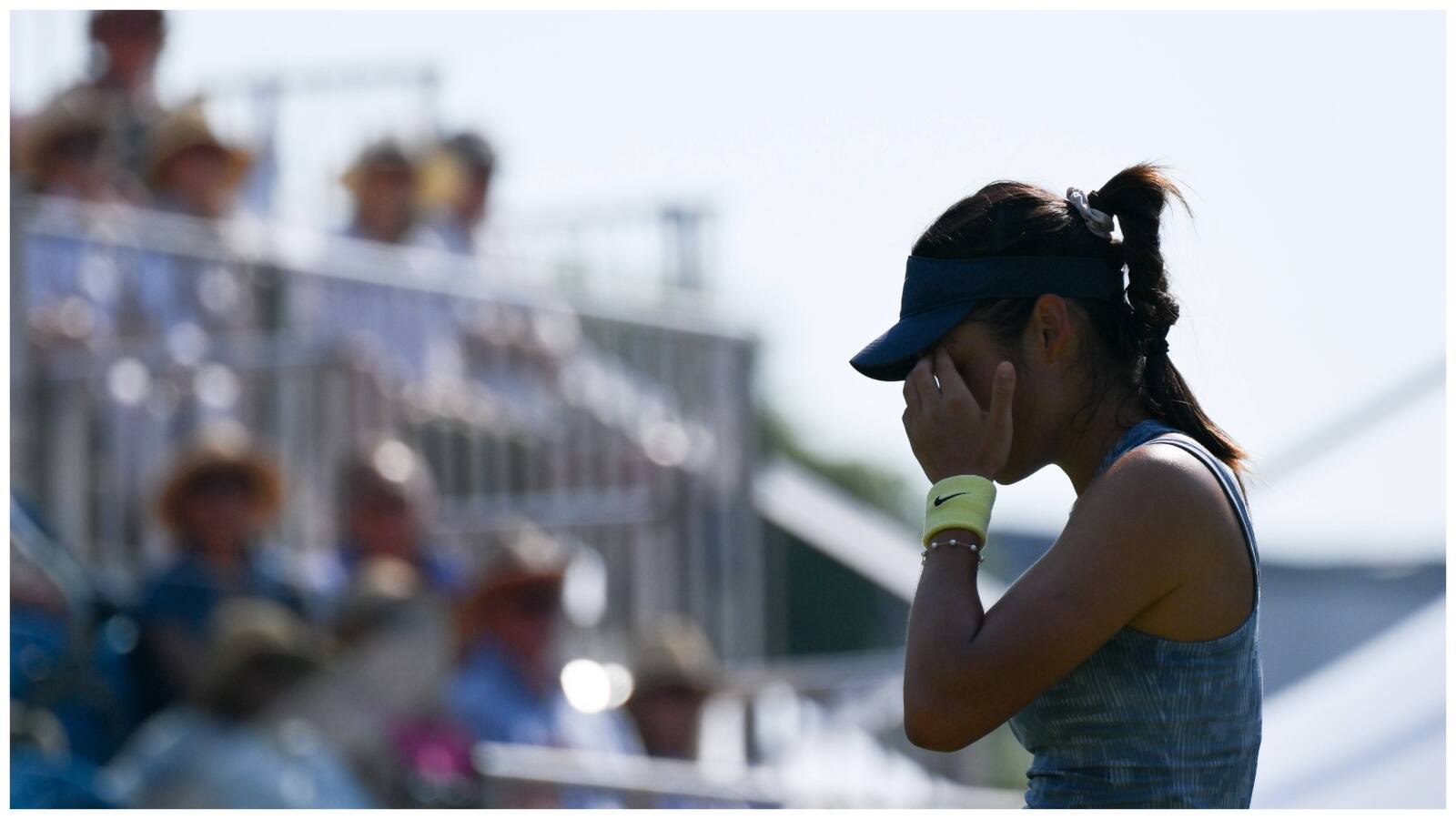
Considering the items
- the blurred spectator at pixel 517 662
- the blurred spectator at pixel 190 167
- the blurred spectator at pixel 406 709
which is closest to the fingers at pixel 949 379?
the blurred spectator at pixel 406 709

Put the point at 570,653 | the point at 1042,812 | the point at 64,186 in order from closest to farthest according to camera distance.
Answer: the point at 1042,812, the point at 64,186, the point at 570,653

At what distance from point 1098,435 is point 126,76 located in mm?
5625

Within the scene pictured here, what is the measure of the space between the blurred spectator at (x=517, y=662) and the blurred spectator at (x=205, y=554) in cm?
60

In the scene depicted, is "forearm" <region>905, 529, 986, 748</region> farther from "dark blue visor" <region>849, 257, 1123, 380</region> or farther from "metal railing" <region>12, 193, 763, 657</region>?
"metal railing" <region>12, 193, 763, 657</region>

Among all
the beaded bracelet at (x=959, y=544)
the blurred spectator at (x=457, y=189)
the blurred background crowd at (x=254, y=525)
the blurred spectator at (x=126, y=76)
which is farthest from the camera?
the blurred spectator at (x=457, y=189)

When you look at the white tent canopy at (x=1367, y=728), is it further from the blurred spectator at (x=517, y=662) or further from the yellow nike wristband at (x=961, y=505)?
the yellow nike wristband at (x=961, y=505)

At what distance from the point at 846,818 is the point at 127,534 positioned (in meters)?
2.47

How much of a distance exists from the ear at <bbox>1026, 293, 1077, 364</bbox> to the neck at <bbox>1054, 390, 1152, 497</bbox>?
90 mm

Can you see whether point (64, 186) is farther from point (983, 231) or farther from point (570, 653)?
point (983, 231)

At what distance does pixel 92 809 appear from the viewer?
14.0 ft

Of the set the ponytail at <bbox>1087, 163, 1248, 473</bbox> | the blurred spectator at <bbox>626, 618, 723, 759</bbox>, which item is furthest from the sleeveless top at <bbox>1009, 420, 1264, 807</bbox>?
the blurred spectator at <bbox>626, 618, 723, 759</bbox>

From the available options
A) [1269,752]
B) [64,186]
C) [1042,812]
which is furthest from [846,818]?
[1042,812]

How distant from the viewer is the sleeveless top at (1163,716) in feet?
5.60

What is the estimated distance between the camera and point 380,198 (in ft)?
23.7
